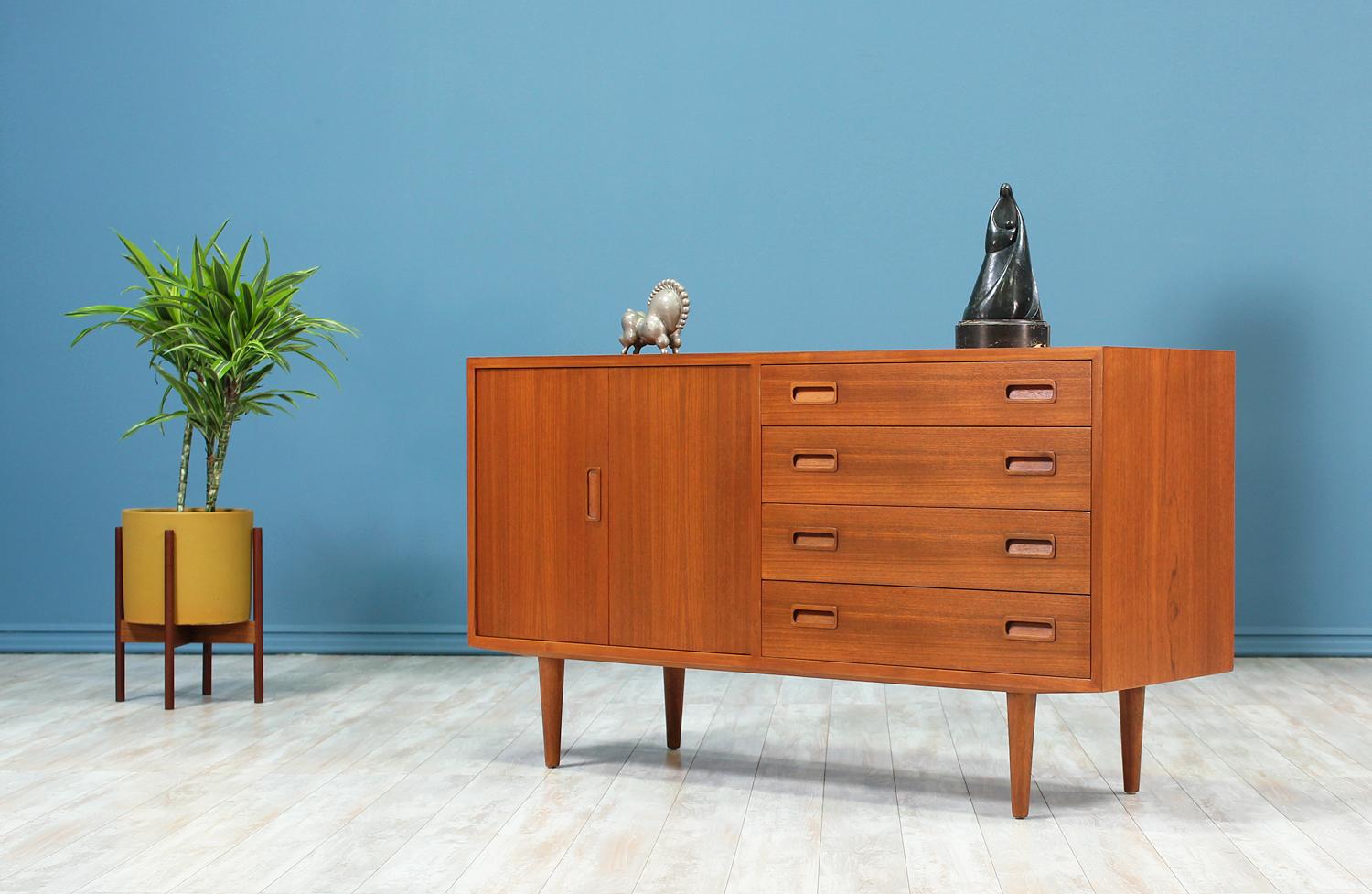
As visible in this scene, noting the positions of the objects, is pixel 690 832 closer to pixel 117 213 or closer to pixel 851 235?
pixel 851 235

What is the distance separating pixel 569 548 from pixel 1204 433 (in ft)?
3.88

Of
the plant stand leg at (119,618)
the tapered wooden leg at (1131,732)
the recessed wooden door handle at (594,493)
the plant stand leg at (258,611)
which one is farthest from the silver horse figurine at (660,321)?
the plant stand leg at (119,618)

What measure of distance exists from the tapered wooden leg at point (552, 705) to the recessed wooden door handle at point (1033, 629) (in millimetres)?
916

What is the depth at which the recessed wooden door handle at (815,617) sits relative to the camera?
7.78 feet

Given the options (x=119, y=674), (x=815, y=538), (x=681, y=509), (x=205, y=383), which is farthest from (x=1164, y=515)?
(x=119, y=674)

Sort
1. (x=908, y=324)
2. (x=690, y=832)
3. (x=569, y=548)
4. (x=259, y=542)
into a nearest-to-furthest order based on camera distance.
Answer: (x=690, y=832)
(x=569, y=548)
(x=259, y=542)
(x=908, y=324)

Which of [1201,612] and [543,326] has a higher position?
[543,326]

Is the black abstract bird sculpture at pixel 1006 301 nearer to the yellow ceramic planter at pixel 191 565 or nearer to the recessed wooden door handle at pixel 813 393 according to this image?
the recessed wooden door handle at pixel 813 393

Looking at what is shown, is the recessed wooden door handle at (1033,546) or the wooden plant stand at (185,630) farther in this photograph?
the wooden plant stand at (185,630)

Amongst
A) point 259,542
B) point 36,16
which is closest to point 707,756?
point 259,542

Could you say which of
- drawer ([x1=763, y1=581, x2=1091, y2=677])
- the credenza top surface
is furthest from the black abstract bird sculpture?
drawer ([x1=763, y1=581, x2=1091, y2=677])

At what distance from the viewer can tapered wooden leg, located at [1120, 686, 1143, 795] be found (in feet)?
7.82

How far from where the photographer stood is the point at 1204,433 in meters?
2.32

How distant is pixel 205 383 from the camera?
3377 mm
